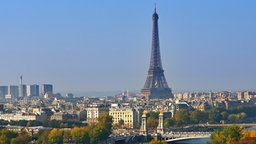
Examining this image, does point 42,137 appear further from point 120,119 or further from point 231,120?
point 231,120

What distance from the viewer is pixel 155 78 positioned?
11606 cm

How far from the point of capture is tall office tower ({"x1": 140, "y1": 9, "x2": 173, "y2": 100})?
11275cm

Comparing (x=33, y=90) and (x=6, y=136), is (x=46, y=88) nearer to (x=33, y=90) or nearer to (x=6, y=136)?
(x=33, y=90)

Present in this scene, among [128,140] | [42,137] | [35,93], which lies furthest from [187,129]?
[35,93]

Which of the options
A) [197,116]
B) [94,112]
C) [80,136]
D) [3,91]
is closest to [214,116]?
[197,116]

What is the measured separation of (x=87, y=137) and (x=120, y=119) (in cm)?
2474

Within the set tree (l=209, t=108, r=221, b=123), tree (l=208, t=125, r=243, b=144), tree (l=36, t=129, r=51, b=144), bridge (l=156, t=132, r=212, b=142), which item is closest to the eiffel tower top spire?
tree (l=209, t=108, r=221, b=123)

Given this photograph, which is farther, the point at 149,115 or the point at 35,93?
the point at 35,93

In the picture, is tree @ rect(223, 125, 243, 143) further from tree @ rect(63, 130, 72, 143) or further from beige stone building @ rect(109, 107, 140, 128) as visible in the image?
beige stone building @ rect(109, 107, 140, 128)

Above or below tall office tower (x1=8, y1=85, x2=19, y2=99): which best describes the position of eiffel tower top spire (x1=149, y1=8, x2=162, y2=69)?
above

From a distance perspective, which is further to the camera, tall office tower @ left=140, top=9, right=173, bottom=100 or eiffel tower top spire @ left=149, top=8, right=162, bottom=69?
tall office tower @ left=140, top=9, right=173, bottom=100

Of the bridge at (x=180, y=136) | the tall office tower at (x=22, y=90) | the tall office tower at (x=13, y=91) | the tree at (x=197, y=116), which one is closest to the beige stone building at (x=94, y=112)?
the tree at (x=197, y=116)

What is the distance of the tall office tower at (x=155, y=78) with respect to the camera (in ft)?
370

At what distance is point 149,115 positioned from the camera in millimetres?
78000
